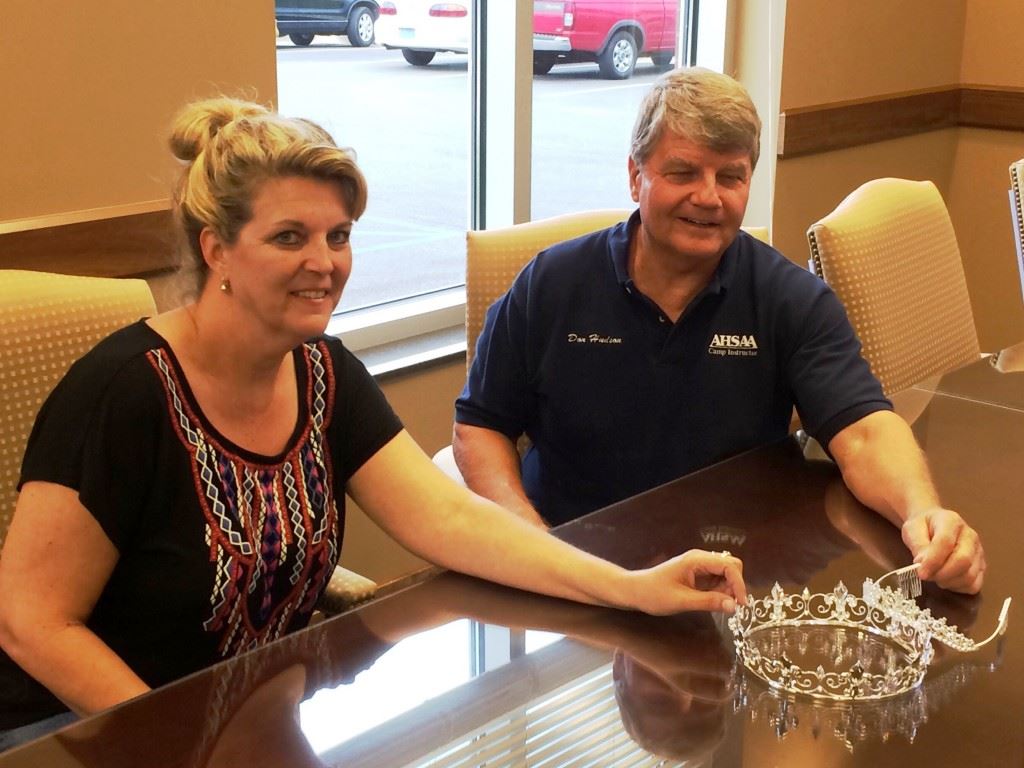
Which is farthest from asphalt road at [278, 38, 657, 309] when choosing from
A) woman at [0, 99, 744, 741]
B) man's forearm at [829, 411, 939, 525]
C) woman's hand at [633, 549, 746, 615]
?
woman's hand at [633, 549, 746, 615]

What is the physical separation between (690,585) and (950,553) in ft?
1.05

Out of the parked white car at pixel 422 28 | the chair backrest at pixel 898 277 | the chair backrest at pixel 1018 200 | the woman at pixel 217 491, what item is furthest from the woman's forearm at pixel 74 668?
the chair backrest at pixel 1018 200

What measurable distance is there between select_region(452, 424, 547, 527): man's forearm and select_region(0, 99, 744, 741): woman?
39 centimetres

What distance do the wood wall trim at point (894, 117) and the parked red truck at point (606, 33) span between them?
1.49 ft

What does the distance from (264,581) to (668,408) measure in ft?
2.48

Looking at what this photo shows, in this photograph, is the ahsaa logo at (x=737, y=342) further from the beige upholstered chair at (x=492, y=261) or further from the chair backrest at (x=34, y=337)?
the chair backrest at (x=34, y=337)

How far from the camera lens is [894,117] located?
422 centimetres

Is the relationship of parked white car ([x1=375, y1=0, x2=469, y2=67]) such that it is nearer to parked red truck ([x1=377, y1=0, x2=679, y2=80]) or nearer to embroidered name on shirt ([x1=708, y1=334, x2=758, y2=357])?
parked red truck ([x1=377, y1=0, x2=679, y2=80])

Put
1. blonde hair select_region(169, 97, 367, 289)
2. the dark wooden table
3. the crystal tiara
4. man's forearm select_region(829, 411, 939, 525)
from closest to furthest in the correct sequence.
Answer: the dark wooden table → the crystal tiara → blonde hair select_region(169, 97, 367, 289) → man's forearm select_region(829, 411, 939, 525)

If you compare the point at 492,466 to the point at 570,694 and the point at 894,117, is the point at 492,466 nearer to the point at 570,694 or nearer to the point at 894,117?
the point at 570,694

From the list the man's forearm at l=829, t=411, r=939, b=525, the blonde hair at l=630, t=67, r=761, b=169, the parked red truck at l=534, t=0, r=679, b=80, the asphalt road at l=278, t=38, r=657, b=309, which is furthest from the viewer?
the parked red truck at l=534, t=0, r=679, b=80

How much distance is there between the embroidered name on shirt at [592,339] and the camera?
6.61ft

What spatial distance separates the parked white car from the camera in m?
3.04

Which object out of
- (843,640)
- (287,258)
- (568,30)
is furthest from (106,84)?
(568,30)
